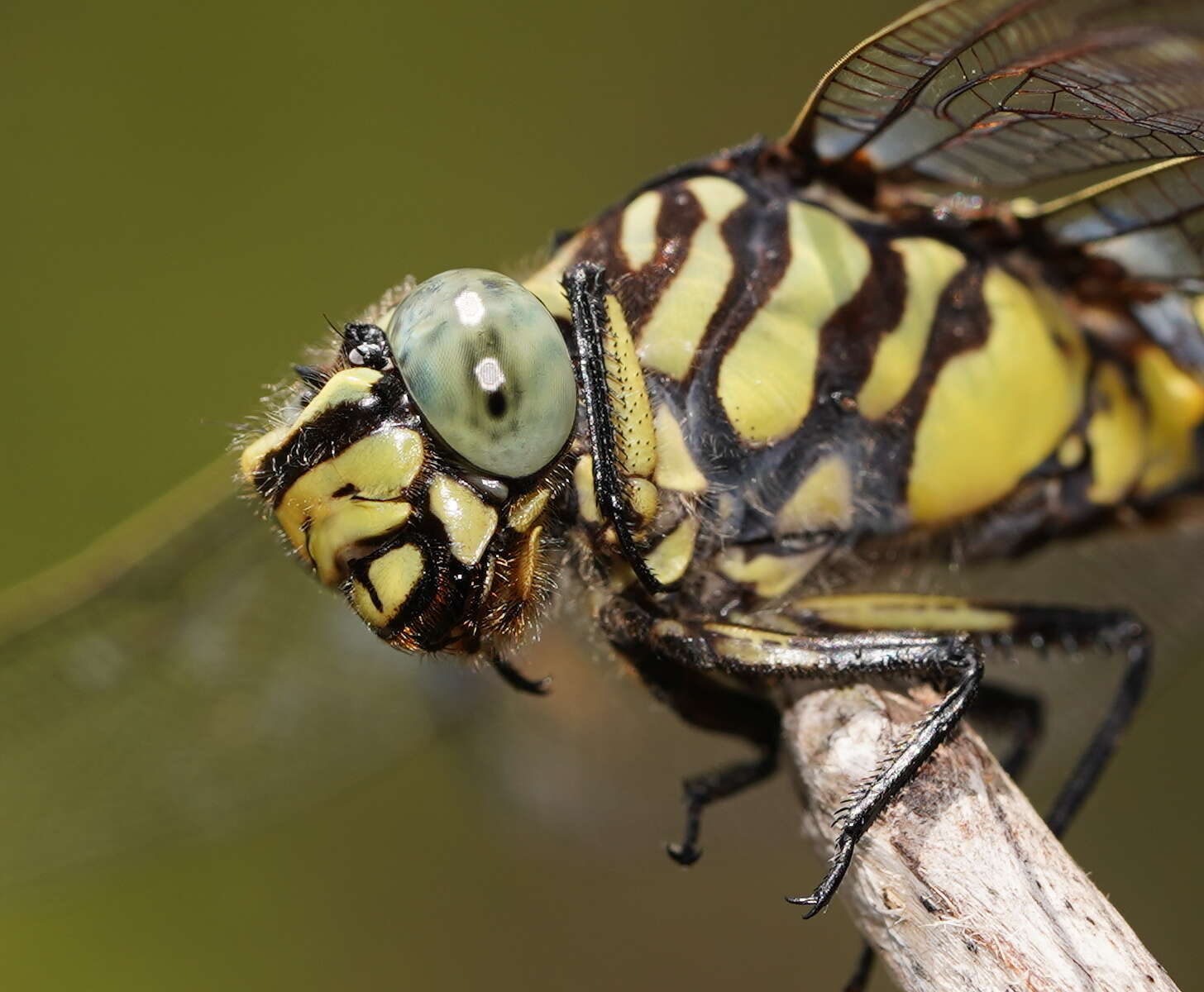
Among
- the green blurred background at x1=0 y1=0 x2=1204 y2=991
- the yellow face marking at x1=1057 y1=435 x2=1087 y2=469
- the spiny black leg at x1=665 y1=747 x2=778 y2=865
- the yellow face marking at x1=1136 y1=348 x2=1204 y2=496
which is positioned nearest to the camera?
the spiny black leg at x1=665 y1=747 x2=778 y2=865

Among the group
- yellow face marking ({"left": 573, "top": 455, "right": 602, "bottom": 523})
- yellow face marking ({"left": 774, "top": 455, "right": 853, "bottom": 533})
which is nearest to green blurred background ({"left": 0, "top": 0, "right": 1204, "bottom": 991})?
yellow face marking ({"left": 774, "top": 455, "right": 853, "bottom": 533})

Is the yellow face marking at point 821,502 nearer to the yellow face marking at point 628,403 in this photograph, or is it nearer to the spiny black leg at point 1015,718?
the yellow face marking at point 628,403

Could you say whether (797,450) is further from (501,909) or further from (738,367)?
(501,909)

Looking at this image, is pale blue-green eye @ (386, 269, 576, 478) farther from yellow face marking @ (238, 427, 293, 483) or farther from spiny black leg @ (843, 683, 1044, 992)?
spiny black leg @ (843, 683, 1044, 992)

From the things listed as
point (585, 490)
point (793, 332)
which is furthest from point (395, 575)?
point (793, 332)

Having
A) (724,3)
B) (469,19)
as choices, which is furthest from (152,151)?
(724,3)

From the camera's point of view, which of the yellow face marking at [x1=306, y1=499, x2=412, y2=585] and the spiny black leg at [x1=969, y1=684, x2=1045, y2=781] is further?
the spiny black leg at [x1=969, y1=684, x2=1045, y2=781]

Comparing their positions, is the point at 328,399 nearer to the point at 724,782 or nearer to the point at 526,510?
the point at 526,510
